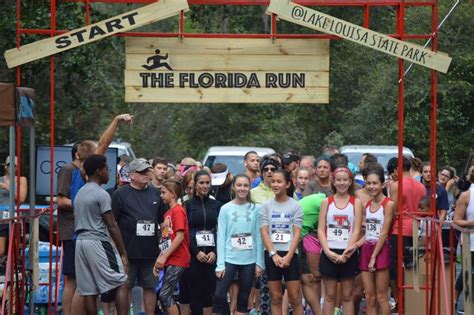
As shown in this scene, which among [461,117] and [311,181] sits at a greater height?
[461,117]

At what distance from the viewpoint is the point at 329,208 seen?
1307 centimetres

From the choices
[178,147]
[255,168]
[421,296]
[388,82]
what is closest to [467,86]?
[388,82]

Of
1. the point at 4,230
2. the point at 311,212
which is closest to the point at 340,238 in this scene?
the point at 311,212

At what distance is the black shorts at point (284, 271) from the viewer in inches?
508

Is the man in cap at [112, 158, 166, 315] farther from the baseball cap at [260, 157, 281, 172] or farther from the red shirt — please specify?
the baseball cap at [260, 157, 281, 172]

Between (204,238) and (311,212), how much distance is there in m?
1.25

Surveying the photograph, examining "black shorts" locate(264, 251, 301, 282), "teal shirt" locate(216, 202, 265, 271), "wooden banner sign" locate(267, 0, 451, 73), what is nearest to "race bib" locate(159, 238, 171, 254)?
"teal shirt" locate(216, 202, 265, 271)

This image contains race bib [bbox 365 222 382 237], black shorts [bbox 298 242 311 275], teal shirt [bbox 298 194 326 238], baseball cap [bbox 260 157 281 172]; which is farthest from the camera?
baseball cap [bbox 260 157 281 172]

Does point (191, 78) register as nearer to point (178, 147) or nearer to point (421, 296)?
point (421, 296)

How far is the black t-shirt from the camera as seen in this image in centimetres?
1322

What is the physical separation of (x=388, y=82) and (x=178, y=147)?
1886 cm

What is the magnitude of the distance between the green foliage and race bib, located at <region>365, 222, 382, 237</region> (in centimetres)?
963

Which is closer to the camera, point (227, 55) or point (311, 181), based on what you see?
point (227, 55)

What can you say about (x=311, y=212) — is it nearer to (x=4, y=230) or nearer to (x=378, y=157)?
(x=4, y=230)
